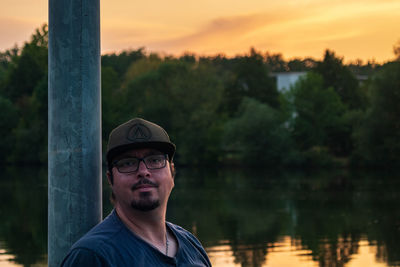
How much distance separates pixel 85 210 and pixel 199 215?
79.4 ft

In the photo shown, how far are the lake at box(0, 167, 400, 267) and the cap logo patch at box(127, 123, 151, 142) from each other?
13947mm

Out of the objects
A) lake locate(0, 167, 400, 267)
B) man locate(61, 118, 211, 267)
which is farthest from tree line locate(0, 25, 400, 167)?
man locate(61, 118, 211, 267)

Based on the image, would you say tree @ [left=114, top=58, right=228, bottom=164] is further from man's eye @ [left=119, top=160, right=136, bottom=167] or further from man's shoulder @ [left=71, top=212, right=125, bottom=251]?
man's shoulder @ [left=71, top=212, right=125, bottom=251]

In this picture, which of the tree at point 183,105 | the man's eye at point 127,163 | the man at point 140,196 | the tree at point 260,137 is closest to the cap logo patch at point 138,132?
the man at point 140,196

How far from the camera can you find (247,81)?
70.6m

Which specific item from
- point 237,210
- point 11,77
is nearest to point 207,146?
point 11,77

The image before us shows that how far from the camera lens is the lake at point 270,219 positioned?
17925mm

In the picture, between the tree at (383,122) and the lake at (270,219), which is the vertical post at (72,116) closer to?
the lake at (270,219)

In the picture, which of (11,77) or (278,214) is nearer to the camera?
(278,214)

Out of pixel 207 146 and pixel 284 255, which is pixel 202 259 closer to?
pixel 284 255

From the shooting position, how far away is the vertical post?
8.05 ft

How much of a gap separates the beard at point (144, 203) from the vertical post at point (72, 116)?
20 centimetres

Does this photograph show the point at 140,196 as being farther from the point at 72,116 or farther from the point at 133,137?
the point at 72,116

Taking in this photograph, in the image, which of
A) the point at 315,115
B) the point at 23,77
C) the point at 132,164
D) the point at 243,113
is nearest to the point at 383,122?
the point at 315,115
